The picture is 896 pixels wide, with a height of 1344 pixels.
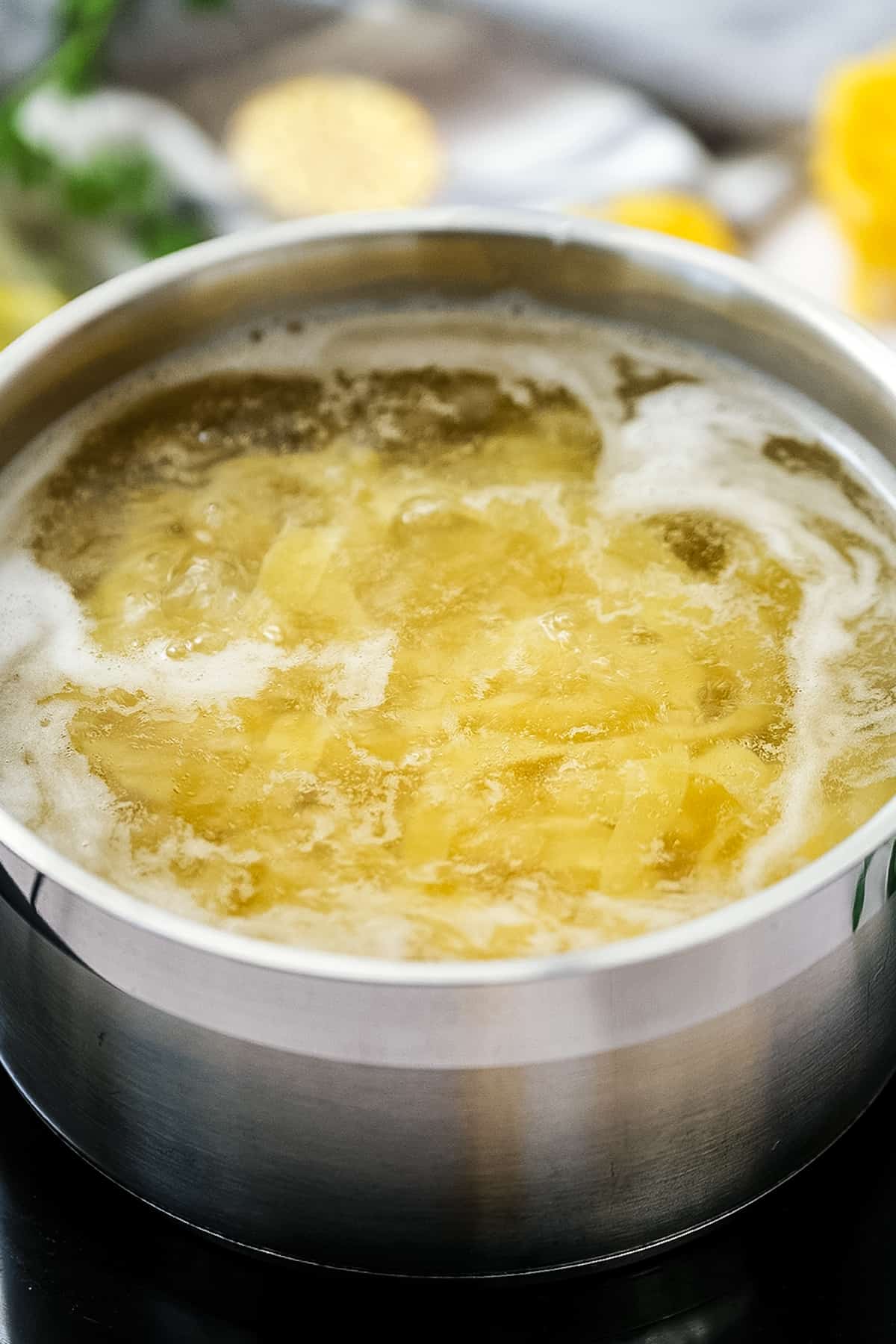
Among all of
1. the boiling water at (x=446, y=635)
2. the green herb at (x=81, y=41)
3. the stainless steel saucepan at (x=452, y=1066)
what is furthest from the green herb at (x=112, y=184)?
the stainless steel saucepan at (x=452, y=1066)

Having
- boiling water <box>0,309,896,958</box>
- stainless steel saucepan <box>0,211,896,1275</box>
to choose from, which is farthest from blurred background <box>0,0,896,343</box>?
stainless steel saucepan <box>0,211,896,1275</box>

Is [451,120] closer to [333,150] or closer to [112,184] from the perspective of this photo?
[333,150]

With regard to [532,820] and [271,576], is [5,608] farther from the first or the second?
[532,820]

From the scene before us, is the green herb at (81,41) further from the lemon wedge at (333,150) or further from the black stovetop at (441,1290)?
the black stovetop at (441,1290)

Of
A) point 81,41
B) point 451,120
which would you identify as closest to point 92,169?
point 81,41

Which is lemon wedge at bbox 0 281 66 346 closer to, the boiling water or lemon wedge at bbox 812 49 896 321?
the boiling water

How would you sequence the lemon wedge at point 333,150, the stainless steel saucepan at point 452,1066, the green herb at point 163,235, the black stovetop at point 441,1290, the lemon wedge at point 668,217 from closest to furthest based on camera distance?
the stainless steel saucepan at point 452,1066, the black stovetop at point 441,1290, the lemon wedge at point 668,217, the green herb at point 163,235, the lemon wedge at point 333,150
